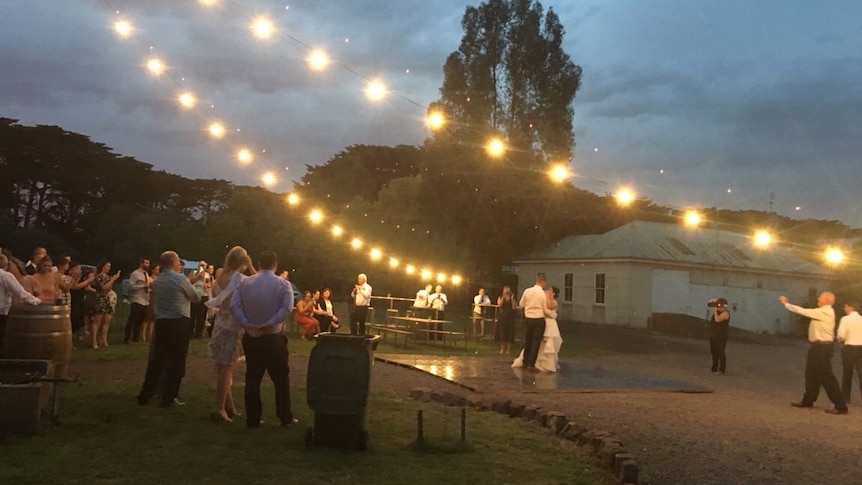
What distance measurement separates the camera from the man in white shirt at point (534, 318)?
12.0m

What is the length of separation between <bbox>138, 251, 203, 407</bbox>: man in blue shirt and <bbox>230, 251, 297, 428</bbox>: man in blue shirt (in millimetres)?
903

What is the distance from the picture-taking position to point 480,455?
5.83 metres

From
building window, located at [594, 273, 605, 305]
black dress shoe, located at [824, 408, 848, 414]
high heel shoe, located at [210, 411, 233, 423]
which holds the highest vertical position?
building window, located at [594, 273, 605, 305]

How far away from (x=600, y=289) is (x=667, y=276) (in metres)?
2.86

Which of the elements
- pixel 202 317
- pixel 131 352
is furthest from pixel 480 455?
pixel 202 317

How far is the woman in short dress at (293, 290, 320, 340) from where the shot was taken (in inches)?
647

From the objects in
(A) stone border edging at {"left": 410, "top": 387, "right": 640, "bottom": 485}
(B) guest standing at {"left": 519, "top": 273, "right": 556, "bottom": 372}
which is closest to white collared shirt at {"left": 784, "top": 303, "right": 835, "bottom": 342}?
(B) guest standing at {"left": 519, "top": 273, "right": 556, "bottom": 372}

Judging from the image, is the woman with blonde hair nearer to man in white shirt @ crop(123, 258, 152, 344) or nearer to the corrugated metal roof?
man in white shirt @ crop(123, 258, 152, 344)

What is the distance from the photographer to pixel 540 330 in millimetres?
12188

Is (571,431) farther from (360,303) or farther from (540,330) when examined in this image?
(360,303)

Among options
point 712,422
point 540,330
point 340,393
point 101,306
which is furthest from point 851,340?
point 101,306

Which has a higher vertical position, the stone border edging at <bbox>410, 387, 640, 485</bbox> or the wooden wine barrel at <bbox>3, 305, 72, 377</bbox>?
the wooden wine barrel at <bbox>3, 305, 72, 377</bbox>

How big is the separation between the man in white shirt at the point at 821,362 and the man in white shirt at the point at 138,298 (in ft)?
36.2

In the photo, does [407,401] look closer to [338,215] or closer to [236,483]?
[236,483]
